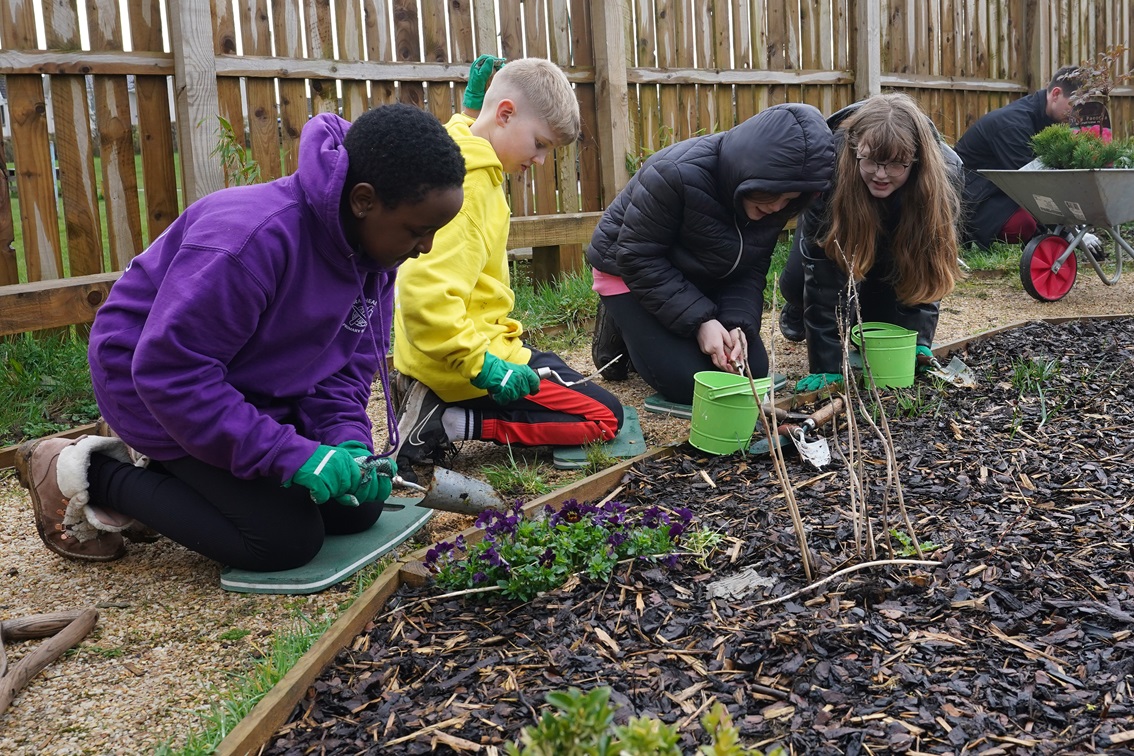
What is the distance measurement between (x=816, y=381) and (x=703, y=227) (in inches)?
29.9

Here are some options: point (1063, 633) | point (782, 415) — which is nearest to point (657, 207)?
point (782, 415)

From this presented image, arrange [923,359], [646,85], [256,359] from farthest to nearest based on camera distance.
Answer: [646,85] < [923,359] < [256,359]

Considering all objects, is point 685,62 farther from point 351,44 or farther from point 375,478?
point 375,478

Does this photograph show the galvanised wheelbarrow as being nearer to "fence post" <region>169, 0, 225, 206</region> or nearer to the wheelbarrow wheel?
the wheelbarrow wheel

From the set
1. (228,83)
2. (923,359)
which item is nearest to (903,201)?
(923,359)

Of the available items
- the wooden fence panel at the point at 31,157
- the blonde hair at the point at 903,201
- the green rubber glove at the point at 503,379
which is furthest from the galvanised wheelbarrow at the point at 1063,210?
the wooden fence panel at the point at 31,157

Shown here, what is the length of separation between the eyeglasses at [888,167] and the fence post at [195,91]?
2896 millimetres

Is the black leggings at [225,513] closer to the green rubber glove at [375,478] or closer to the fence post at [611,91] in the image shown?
the green rubber glove at [375,478]

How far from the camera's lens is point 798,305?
4.47m

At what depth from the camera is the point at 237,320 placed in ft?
6.97

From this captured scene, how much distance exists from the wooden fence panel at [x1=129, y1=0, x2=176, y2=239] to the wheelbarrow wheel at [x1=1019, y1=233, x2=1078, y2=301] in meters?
4.33

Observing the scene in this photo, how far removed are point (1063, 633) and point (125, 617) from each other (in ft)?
6.50

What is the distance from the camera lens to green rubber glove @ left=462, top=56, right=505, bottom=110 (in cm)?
326

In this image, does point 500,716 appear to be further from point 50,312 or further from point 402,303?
point 50,312
